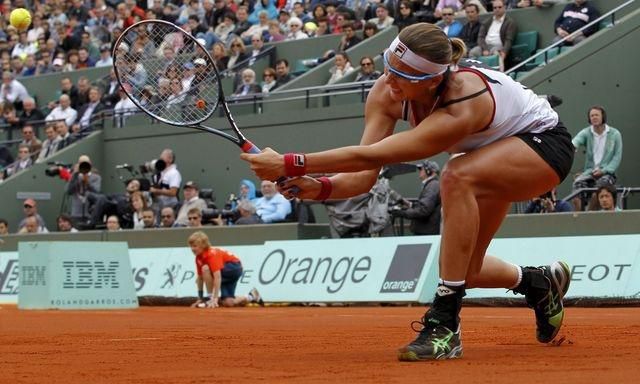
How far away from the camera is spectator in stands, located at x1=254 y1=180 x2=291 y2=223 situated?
18969 millimetres

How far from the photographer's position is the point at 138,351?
7078mm

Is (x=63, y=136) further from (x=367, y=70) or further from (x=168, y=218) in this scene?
(x=367, y=70)

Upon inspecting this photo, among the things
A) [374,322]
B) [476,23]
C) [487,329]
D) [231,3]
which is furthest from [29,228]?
[487,329]

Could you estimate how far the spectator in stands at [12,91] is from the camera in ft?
92.1

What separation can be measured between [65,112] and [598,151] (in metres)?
13.5

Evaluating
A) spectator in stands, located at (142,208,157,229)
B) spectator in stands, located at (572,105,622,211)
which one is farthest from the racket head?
spectator in stands, located at (142,208,157,229)

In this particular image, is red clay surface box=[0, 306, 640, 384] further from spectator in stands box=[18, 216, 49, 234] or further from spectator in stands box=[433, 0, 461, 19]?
spectator in stands box=[18, 216, 49, 234]

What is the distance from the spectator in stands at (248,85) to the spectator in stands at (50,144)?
15.0ft

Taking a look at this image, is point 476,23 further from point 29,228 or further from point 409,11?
point 29,228

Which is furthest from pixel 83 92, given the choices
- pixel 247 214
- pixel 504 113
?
pixel 504 113

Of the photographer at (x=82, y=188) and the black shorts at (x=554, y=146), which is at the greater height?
the black shorts at (x=554, y=146)

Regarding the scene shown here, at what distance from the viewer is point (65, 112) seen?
26312mm

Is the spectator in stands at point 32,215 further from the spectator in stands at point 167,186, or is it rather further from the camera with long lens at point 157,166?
the spectator in stands at point 167,186

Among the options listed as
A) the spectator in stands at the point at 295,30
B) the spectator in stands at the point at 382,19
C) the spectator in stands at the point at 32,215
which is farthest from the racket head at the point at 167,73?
the spectator in stands at the point at 295,30
